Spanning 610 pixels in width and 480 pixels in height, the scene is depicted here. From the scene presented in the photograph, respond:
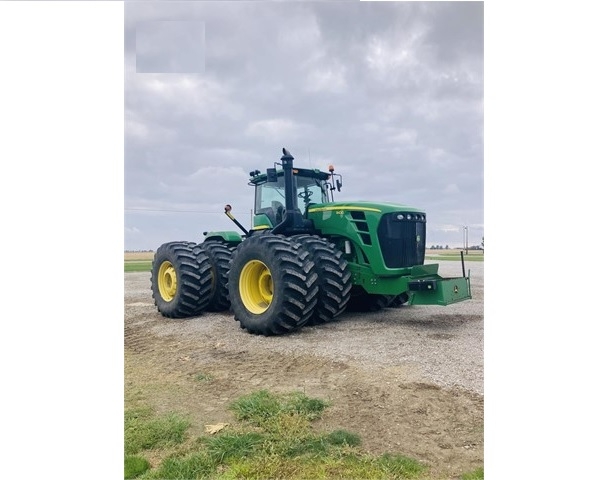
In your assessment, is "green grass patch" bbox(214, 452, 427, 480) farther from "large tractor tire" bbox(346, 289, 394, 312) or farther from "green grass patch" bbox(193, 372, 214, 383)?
"large tractor tire" bbox(346, 289, 394, 312)

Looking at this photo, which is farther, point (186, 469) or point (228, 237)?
point (228, 237)

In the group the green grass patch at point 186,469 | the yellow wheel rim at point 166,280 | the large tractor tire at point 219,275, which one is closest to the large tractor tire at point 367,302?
the large tractor tire at point 219,275

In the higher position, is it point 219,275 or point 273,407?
point 219,275

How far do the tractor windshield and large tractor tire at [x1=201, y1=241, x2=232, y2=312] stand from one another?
0.82 metres

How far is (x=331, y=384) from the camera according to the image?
11.5 ft

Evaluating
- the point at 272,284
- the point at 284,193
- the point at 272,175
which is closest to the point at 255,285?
the point at 272,284

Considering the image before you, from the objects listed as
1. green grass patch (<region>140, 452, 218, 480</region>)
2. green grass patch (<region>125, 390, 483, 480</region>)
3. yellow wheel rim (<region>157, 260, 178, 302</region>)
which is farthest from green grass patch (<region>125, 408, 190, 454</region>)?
yellow wheel rim (<region>157, 260, 178, 302</region>)

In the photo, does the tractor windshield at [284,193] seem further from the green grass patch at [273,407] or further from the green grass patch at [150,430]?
the green grass patch at [150,430]

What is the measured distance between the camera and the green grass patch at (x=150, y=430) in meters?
2.76

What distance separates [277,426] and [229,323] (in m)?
3.19

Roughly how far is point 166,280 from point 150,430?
14.4ft

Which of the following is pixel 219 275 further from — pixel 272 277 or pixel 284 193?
pixel 272 277
